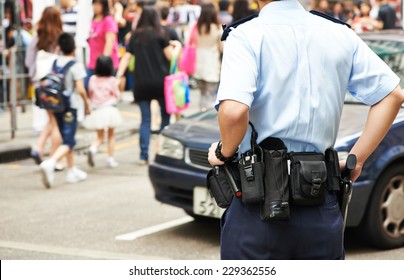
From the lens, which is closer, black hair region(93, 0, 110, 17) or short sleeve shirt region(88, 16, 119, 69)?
black hair region(93, 0, 110, 17)

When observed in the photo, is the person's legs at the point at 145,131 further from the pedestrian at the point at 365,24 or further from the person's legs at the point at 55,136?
the pedestrian at the point at 365,24

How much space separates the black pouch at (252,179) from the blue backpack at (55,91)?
7087 mm

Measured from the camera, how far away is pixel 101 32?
13.2 m

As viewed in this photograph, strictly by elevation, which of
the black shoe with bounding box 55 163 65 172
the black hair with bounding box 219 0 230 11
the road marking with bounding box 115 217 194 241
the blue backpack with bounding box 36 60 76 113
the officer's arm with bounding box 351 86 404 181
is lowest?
the black shoe with bounding box 55 163 65 172

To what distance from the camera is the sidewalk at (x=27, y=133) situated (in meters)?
12.3

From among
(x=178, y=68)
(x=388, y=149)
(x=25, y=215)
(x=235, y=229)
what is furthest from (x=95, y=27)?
(x=235, y=229)

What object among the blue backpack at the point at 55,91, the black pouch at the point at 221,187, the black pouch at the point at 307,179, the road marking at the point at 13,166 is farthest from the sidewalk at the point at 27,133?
the black pouch at the point at 307,179

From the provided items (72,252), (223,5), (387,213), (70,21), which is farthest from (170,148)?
(223,5)

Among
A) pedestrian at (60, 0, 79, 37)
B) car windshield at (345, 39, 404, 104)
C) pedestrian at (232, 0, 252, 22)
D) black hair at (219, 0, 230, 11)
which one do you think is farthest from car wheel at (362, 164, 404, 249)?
black hair at (219, 0, 230, 11)

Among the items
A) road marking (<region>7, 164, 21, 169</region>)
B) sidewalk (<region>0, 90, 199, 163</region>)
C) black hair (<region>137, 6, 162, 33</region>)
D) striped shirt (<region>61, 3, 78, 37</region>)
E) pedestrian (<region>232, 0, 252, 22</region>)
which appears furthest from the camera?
striped shirt (<region>61, 3, 78, 37</region>)

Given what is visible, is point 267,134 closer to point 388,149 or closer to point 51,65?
point 388,149

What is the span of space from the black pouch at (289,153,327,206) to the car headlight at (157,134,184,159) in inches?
165

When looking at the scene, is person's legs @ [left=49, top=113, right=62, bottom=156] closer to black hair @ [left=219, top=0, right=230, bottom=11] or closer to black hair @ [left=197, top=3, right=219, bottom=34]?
black hair @ [left=197, top=3, right=219, bottom=34]

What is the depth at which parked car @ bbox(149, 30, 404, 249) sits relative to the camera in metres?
6.93
